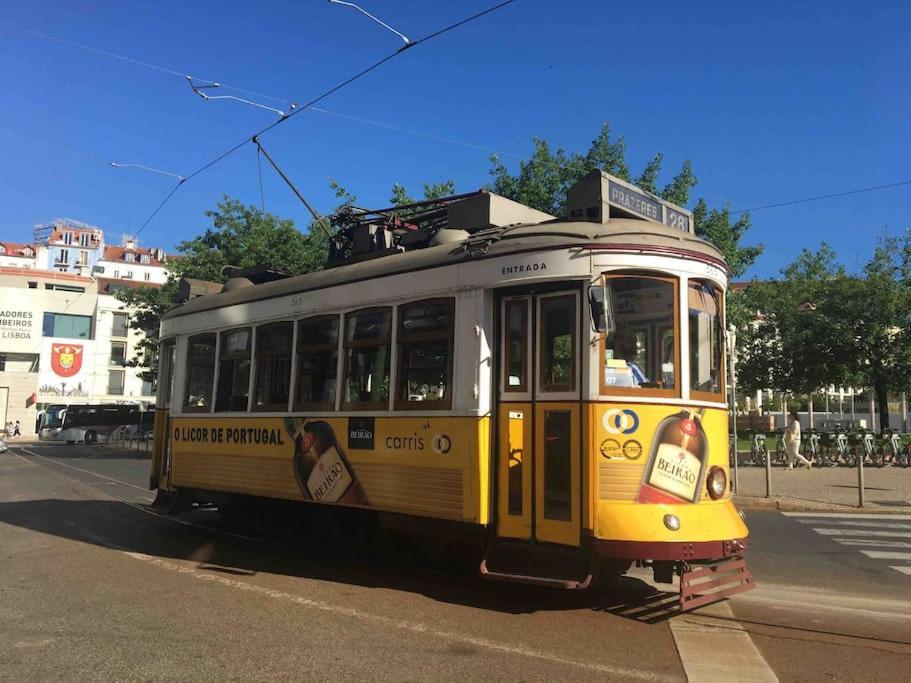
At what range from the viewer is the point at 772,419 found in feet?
244

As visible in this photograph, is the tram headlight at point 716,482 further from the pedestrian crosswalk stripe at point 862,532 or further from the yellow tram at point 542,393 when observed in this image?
the pedestrian crosswalk stripe at point 862,532

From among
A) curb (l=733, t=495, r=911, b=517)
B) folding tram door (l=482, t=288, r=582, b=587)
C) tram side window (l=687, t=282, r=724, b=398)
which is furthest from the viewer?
curb (l=733, t=495, r=911, b=517)

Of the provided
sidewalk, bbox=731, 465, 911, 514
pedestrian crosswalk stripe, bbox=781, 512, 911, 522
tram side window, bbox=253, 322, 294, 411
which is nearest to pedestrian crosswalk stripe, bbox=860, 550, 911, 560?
pedestrian crosswalk stripe, bbox=781, 512, 911, 522

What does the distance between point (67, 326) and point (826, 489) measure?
62122 millimetres

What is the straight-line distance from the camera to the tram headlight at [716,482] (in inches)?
231

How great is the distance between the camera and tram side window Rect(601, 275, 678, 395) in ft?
19.1

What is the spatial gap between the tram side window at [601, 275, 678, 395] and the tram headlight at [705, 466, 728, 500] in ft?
2.61

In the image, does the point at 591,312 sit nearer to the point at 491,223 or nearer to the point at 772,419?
the point at 491,223

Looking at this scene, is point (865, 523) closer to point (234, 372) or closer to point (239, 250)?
point (234, 372)

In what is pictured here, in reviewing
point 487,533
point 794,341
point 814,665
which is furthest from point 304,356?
point 794,341

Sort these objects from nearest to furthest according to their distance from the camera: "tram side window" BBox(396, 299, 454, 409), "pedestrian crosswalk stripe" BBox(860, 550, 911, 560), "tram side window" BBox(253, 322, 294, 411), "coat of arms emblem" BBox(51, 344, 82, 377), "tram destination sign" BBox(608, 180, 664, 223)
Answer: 1. "tram side window" BBox(396, 299, 454, 409)
2. "tram destination sign" BBox(608, 180, 664, 223)
3. "tram side window" BBox(253, 322, 294, 411)
4. "pedestrian crosswalk stripe" BBox(860, 550, 911, 560)
5. "coat of arms emblem" BBox(51, 344, 82, 377)

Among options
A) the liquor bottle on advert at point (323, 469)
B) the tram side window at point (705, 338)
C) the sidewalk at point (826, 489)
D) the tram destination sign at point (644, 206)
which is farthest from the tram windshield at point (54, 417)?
the tram side window at point (705, 338)

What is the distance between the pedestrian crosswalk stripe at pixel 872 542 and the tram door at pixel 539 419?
621 centimetres

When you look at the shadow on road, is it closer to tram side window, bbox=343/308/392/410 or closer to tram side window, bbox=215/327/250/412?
tram side window, bbox=343/308/392/410
